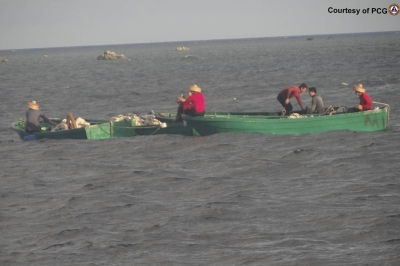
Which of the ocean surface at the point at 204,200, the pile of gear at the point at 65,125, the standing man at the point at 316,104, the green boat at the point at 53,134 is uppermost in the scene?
the standing man at the point at 316,104

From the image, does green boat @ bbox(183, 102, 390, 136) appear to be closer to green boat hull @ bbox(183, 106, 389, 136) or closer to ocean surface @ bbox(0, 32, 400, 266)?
green boat hull @ bbox(183, 106, 389, 136)

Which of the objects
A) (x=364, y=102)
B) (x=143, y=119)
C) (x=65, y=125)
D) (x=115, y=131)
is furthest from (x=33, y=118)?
(x=364, y=102)

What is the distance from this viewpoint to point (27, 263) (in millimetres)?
13484

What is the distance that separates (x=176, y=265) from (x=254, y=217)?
317 centimetres

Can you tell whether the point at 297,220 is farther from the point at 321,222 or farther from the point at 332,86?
the point at 332,86

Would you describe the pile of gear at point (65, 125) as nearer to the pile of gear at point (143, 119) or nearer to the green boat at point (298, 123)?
the pile of gear at point (143, 119)

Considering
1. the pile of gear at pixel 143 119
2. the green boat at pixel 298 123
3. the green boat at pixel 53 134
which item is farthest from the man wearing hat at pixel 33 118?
the green boat at pixel 298 123

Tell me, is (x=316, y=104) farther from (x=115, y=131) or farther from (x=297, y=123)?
(x=115, y=131)

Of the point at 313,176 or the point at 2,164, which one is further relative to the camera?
the point at 2,164

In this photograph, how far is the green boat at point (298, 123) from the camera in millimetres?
25639

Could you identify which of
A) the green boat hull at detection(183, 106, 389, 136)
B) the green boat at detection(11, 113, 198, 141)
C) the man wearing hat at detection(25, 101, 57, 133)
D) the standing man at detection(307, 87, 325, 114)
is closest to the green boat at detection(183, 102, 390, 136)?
the green boat hull at detection(183, 106, 389, 136)

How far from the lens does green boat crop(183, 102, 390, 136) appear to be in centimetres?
2564

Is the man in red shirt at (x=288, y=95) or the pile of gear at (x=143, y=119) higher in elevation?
the man in red shirt at (x=288, y=95)

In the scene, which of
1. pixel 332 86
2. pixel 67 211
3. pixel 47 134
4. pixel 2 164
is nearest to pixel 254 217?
pixel 67 211
